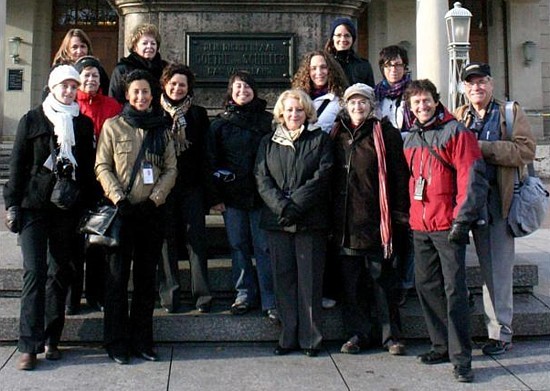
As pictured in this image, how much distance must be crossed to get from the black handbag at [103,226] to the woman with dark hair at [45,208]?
210mm

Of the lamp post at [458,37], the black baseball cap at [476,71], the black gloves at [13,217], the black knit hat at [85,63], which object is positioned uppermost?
the lamp post at [458,37]

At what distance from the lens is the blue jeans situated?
557 centimetres

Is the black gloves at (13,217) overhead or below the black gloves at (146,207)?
below

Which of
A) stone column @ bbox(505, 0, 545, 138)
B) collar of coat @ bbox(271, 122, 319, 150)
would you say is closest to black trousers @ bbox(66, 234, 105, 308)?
collar of coat @ bbox(271, 122, 319, 150)

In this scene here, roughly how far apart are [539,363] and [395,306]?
3.76 feet

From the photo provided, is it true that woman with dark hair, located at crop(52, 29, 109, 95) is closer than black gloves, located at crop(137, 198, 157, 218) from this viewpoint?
No

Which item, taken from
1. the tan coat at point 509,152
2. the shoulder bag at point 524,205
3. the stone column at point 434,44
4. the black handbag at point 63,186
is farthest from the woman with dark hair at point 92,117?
the stone column at point 434,44

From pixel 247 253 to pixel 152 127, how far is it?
1.36 meters

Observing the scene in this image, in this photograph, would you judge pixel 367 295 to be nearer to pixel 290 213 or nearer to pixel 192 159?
pixel 290 213

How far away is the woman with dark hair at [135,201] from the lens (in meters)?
4.96

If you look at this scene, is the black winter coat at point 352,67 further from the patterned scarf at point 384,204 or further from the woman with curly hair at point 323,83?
the patterned scarf at point 384,204

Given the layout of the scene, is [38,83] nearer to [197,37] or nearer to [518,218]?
[197,37]

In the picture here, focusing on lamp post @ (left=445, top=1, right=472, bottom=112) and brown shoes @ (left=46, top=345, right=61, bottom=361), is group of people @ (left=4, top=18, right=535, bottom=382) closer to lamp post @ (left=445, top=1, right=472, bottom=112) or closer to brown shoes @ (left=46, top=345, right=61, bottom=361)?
brown shoes @ (left=46, top=345, right=61, bottom=361)

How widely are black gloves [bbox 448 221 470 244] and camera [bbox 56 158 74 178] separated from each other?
9.17 ft
